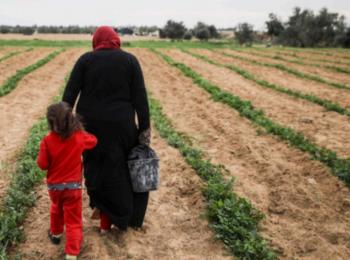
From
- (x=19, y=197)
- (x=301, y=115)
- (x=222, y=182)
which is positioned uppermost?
(x=19, y=197)

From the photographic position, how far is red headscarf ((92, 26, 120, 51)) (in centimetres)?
413

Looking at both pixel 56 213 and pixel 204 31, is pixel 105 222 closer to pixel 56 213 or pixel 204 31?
pixel 56 213

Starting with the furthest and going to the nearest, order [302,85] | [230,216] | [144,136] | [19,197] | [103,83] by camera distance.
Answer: [302,85]
[19,197]
[230,216]
[144,136]
[103,83]

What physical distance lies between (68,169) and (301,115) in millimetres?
7600

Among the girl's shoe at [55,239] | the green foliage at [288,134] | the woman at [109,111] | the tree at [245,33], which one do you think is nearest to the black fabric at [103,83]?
the woman at [109,111]

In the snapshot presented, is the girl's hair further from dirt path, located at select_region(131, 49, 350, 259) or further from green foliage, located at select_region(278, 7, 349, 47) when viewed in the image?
green foliage, located at select_region(278, 7, 349, 47)

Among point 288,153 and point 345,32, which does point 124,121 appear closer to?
point 288,153

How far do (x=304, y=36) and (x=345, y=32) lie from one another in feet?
23.1

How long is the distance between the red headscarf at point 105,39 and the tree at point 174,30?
7554 cm

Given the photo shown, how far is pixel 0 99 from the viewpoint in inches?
471

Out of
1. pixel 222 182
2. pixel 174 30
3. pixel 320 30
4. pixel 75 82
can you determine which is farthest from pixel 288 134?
pixel 174 30

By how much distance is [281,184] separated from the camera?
6270mm

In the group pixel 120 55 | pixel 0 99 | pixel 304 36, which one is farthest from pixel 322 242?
pixel 304 36

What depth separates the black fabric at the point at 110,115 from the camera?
13.4 feet
